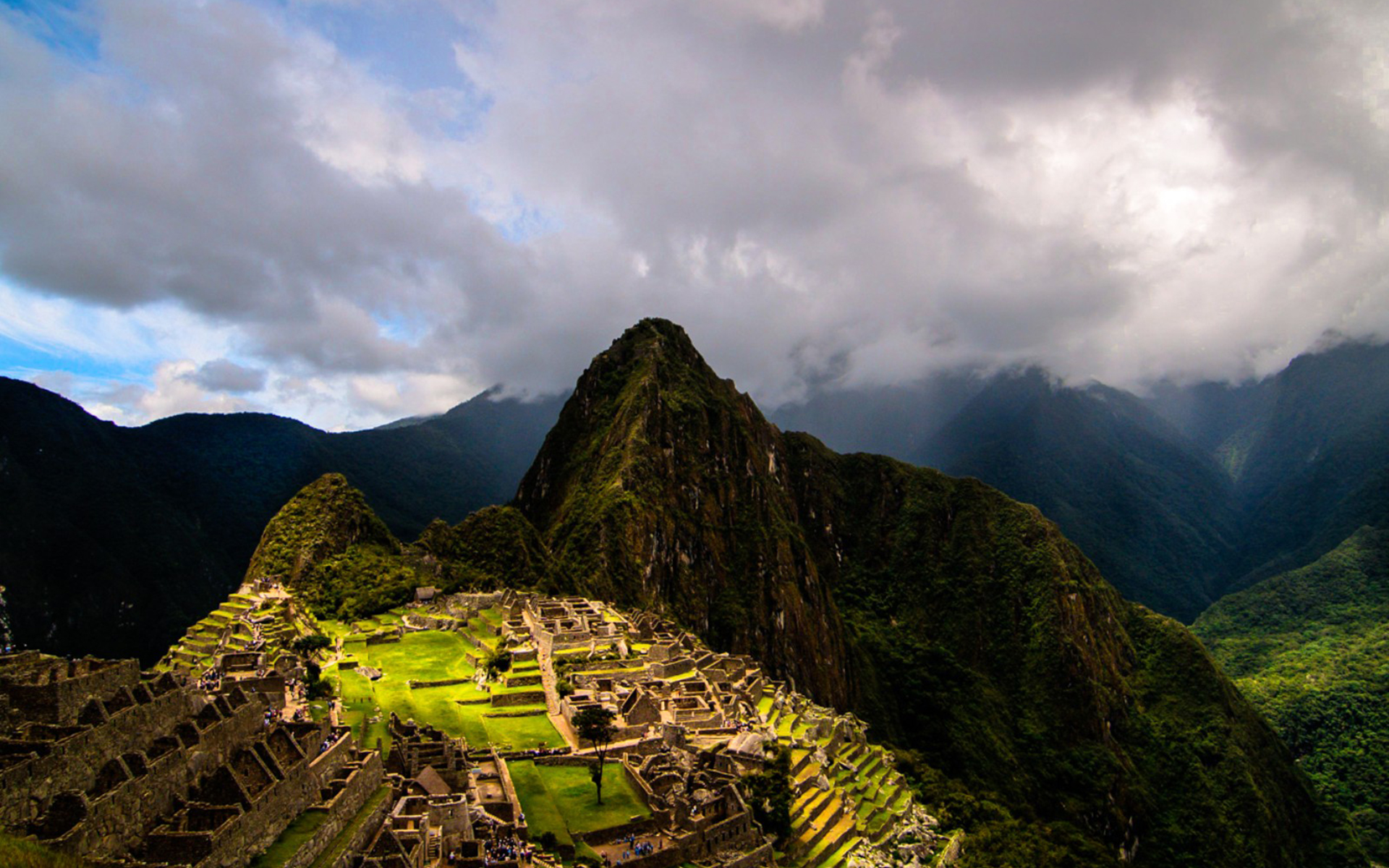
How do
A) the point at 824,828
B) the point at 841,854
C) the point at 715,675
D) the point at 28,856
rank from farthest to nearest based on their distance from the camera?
the point at 715,675, the point at 824,828, the point at 841,854, the point at 28,856

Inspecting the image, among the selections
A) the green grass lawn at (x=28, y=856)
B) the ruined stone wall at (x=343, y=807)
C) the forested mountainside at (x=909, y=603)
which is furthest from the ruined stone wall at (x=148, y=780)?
the forested mountainside at (x=909, y=603)

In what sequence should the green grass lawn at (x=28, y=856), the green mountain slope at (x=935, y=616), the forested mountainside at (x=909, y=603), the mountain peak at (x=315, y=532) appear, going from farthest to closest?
1. the green mountain slope at (x=935, y=616)
2. the forested mountainside at (x=909, y=603)
3. the mountain peak at (x=315, y=532)
4. the green grass lawn at (x=28, y=856)

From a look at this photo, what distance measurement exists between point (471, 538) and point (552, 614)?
36.8m

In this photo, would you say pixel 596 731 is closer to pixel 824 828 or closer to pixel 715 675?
pixel 824 828

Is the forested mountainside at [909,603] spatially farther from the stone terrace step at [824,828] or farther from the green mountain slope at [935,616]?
the stone terrace step at [824,828]

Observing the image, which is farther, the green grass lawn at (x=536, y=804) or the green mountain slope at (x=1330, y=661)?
the green mountain slope at (x=1330, y=661)

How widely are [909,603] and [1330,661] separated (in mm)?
74934

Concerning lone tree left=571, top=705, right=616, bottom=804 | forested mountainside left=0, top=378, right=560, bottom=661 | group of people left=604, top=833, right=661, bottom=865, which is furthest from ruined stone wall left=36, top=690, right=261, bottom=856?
forested mountainside left=0, top=378, right=560, bottom=661

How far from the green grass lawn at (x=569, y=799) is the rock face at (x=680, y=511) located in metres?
64.8

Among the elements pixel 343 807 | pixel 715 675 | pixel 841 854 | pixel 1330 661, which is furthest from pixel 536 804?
pixel 1330 661

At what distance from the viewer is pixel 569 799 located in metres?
27.1

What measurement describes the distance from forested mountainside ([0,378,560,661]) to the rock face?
32528 millimetres

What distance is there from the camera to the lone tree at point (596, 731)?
29.6m

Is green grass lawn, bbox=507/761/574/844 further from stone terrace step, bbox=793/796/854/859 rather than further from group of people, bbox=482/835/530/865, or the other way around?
stone terrace step, bbox=793/796/854/859
